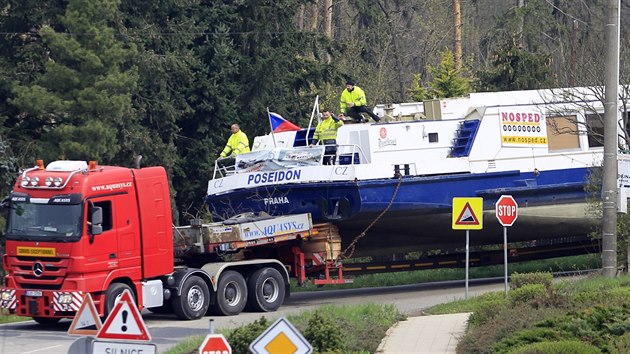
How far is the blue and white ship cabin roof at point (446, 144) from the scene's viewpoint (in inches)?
1005

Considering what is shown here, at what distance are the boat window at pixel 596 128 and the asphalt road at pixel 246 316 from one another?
4.16 m

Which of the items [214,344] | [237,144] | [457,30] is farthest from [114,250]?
[457,30]

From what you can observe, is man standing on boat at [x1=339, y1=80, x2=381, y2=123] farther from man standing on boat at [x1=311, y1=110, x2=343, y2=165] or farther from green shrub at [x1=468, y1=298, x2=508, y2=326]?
green shrub at [x1=468, y1=298, x2=508, y2=326]

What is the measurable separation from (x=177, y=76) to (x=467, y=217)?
16.8 metres

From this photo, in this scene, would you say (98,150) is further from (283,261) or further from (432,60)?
(432,60)

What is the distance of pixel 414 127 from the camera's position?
2630 centimetres

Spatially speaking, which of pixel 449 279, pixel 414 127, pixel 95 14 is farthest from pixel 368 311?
pixel 95 14

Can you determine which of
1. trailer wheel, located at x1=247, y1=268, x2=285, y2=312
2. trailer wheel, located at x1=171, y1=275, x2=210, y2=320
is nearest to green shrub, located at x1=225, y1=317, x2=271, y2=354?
trailer wheel, located at x1=171, y1=275, x2=210, y2=320

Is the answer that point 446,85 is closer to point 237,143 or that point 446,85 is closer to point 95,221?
point 237,143

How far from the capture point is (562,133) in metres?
28.2

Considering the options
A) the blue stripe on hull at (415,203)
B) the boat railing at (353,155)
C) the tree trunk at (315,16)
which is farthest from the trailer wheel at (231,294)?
the tree trunk at (315,16)

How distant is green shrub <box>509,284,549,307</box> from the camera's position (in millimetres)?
17888

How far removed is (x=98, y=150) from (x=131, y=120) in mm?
3734

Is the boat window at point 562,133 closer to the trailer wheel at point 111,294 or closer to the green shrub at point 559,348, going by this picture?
the trailer wheel at point 111,294
